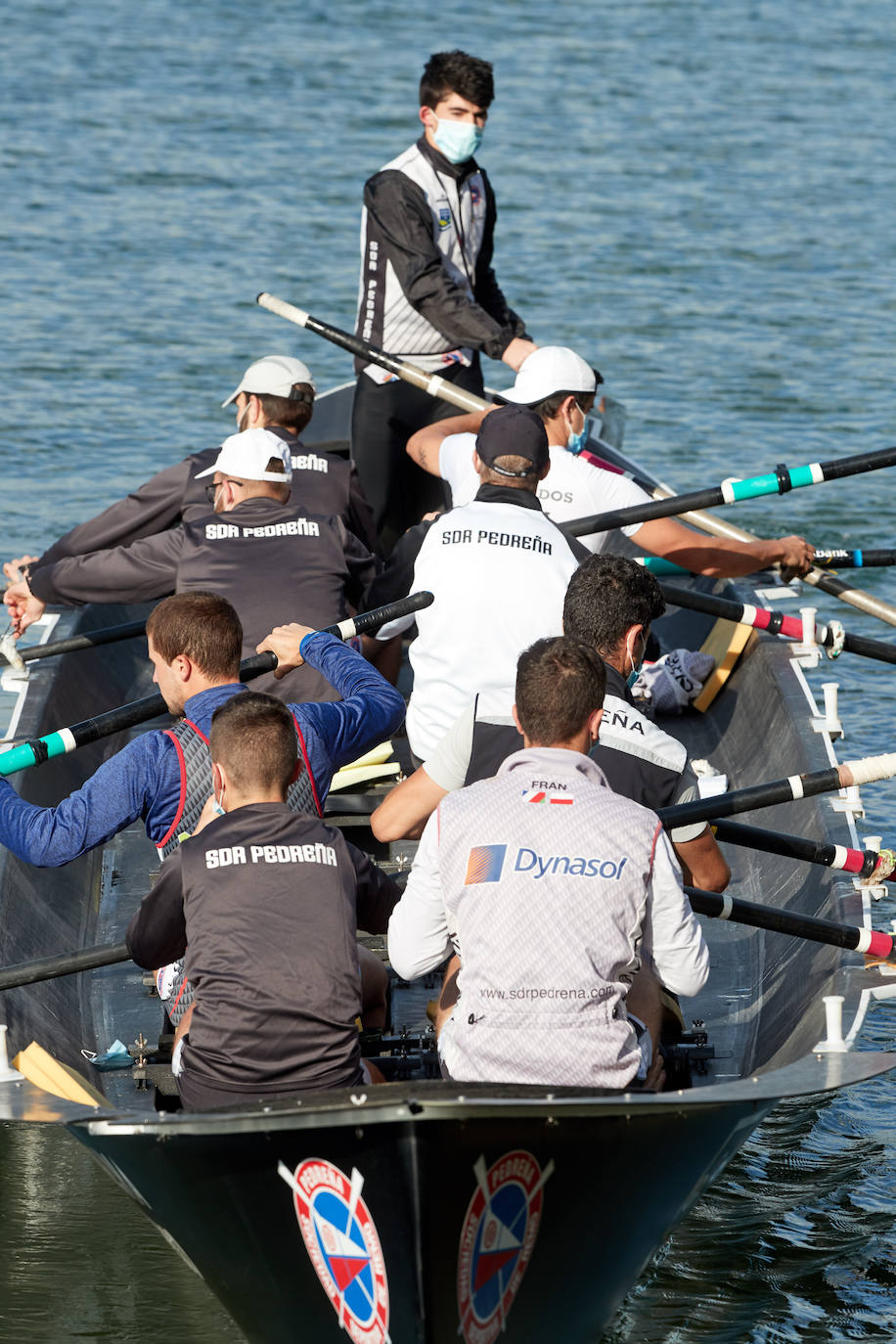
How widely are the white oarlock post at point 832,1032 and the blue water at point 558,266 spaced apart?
2.03 feet

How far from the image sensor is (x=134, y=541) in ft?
26.2

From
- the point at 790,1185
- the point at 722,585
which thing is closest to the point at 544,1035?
the point at 790,1185

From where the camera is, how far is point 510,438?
643 cm

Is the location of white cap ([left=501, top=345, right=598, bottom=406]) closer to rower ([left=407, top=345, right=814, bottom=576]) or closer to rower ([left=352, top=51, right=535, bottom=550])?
rower ([left=407, top=345, right=814, bottom=576])

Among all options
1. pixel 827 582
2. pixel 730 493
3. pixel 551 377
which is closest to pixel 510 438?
pixel 551 377

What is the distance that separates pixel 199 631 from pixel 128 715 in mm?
1069

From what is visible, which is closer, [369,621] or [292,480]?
[369,621]

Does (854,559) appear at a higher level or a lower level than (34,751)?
higher

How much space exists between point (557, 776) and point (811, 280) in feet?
57.7

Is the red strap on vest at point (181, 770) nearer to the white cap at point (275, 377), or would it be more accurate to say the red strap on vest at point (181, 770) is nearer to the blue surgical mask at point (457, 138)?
the white cap at point (275, 377)

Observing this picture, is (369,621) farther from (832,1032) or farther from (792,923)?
(832,1032)

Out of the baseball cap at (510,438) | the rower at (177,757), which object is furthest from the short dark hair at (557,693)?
the baseball cap at (510,438)

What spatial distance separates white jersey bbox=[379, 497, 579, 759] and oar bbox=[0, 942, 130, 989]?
1.35 m

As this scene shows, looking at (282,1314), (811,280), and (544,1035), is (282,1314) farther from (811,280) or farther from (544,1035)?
(811,280)
